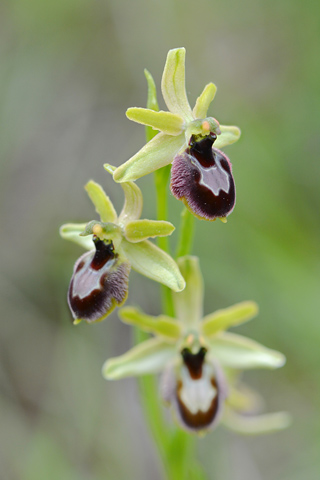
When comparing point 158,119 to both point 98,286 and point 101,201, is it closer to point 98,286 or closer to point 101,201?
point 101,201

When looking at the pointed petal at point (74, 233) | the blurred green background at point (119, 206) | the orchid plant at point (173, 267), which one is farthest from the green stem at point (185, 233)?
the blurred green background at point (119, 206)

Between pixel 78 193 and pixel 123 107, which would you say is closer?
pixel 78 193

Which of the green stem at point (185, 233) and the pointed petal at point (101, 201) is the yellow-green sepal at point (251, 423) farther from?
the pointed petal at point (101, 201)

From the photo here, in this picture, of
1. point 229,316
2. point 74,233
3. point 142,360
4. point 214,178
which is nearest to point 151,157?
point 214,178

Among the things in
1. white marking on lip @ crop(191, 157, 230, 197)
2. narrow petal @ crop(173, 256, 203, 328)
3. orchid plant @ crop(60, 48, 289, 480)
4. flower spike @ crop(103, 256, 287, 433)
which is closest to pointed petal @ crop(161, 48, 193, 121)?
orchid plant @ crop(60, 48, 289, 480)

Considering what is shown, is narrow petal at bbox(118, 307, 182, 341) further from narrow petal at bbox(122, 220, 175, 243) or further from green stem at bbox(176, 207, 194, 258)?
narrow petal at bbox(122, 220, 175, 243)

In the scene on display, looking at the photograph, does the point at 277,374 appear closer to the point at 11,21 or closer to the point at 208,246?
the point at 208,246

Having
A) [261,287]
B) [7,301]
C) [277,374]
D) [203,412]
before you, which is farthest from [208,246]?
[203,412]
